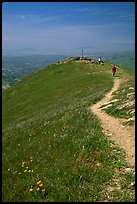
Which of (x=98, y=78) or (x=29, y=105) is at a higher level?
(x=98, y=78)

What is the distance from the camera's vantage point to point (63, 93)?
58.7 meters

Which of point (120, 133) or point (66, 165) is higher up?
point (120, 133)

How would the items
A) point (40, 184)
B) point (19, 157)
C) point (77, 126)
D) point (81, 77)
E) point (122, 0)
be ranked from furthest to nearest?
point (81, 77)
point (77, 126)
point (19, 157)
point (40, 184)
point (122, 0)

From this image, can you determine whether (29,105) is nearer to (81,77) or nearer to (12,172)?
(81,77)

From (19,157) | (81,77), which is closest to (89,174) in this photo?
(19,157)

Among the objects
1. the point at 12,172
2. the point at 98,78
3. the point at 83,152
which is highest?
the point at 98,78

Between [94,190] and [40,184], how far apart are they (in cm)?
248

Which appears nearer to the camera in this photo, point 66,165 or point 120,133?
point 66,165

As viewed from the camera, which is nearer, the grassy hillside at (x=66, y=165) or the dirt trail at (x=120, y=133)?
the grassy hillside at (x=66, y=165)

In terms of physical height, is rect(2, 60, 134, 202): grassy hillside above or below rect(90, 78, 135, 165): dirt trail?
below

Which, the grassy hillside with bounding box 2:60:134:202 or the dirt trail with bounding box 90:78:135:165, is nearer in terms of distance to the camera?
the grassy hillside with bounding box 2:60:134:202

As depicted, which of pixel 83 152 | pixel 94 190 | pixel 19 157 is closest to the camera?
pixel 94 190

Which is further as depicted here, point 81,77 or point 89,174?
point 81,77

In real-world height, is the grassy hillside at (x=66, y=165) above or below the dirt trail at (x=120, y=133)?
below
